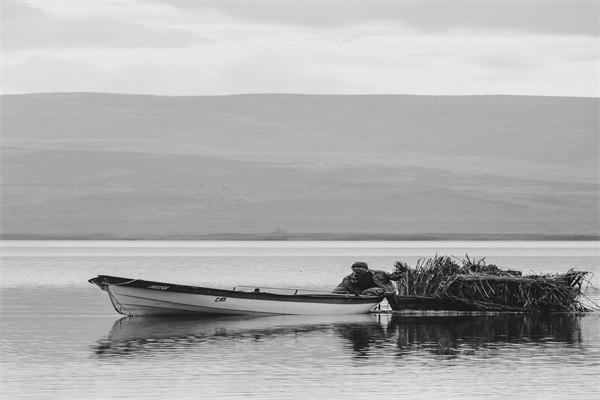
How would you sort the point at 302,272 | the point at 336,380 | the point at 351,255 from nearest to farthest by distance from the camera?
the point at 336,380 → the point at 302,272 → the point at 351,255

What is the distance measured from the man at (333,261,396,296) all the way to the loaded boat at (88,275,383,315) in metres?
0.56

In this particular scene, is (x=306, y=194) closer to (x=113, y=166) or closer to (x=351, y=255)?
(x=113, y=166)

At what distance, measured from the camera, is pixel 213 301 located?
41.4 m

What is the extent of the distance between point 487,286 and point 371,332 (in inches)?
283

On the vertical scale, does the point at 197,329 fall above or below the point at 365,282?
below

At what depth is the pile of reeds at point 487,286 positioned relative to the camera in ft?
140

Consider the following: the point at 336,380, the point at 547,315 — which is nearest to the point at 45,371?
the point at 336,380

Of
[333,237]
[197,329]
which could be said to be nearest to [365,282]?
[197,329]

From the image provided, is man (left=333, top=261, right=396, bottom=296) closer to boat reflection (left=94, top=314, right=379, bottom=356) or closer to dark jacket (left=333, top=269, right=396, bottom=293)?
dark jacket (left=333, top=269, right=396, bottom=293)

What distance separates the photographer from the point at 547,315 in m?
43.0

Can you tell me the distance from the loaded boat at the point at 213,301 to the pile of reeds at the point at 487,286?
1.55m

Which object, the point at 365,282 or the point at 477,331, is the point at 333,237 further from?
the point at 477,331

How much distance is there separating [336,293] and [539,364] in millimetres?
13899

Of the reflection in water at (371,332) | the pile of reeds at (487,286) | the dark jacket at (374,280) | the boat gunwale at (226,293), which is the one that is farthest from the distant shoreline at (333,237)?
the reflection in water at (371,332)
